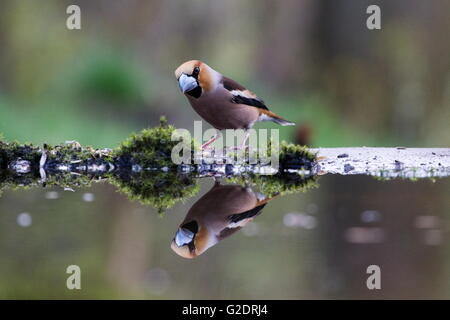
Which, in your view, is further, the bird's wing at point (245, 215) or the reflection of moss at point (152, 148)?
the reflection of moss at point (152, 148)

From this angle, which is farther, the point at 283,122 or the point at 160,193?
the point at 283,122

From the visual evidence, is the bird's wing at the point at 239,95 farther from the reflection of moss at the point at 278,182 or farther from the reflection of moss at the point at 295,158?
the reflection of moss at the point at 278,182

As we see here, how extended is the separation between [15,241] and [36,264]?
377 mm

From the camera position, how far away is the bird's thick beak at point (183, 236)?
9.55 ft

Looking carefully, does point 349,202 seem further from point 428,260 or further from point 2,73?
point 2,73

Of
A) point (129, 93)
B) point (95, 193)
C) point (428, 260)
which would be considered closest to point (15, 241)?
point (95, 193)

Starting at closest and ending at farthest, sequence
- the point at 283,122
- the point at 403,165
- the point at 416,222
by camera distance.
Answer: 1. the point at 416,222
2. the point at 403,165
3. the point at 283,122

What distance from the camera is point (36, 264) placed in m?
2.54

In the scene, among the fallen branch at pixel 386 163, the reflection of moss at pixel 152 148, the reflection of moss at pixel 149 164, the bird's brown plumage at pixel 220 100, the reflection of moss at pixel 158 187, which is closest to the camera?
the reflection of moss at pixel 158 187

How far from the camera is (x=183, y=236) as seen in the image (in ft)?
9.78

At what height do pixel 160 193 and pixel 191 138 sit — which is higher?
pixel 191 138

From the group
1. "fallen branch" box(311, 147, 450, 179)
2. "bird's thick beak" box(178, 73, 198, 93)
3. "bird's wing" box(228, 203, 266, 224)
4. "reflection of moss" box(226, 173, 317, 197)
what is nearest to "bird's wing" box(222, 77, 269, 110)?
"bird's thick beak" box(178, 73, 198, 93)

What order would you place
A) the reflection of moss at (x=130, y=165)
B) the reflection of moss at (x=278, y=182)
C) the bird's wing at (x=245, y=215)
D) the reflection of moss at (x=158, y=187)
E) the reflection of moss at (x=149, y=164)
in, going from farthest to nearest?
the reflection of moss at (x=130, y=165), the reflection of moss at (x=149, y=164), the reflection of moss at (x=278, y=182), the reflection of moss at (x=158, y=187), the bird's wing at (x=245, y=215)

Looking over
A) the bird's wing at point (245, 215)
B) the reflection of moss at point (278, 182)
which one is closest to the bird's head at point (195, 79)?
the reflection of moss at point (278, 182)
